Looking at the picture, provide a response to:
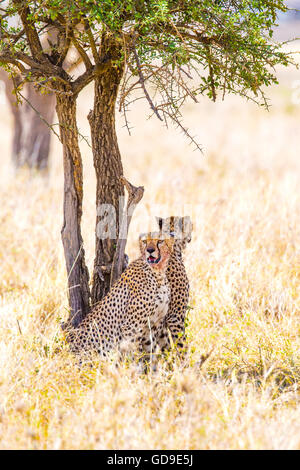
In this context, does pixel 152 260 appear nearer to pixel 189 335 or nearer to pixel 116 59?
pixel 189 335

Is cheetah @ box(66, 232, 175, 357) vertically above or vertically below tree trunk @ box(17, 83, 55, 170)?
below

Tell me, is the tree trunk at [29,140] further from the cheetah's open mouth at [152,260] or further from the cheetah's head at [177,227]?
the cheetah's open mouth at [152,260]

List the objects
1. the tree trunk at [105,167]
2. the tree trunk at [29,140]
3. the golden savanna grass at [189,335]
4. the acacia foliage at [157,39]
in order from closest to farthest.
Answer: the golden savanna grass at [189,335] → the acacia foliage at [157,39] → the tree trunk at [105,167] → the tree trunk at [29,140]

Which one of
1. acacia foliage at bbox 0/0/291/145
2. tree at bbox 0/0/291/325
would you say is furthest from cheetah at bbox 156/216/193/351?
acacia foliage at bbox 0/0/291/145

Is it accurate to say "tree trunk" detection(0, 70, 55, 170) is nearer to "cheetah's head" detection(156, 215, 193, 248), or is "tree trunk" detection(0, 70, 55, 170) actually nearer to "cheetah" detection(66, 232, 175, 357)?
"cheetah's head" detection(156, 215, 193, 248)

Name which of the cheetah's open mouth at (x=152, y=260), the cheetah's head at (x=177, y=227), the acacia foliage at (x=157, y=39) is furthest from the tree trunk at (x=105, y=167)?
the cheetah's open mouth at (x=152, y=260)

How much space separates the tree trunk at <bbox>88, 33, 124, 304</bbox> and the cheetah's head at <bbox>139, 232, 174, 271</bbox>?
0.50 m

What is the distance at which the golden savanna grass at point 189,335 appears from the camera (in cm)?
270

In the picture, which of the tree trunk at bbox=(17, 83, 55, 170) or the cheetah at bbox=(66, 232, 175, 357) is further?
the tree trunk at bbox=(17, 83, 55, 170)

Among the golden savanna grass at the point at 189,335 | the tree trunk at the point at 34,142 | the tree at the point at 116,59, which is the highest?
the tree trunk at the point at 34,142

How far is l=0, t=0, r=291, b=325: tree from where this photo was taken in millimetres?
3279

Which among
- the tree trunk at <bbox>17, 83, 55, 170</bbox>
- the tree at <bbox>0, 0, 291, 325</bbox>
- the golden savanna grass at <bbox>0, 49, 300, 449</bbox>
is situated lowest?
the golden savanna grass at <bbox>0, 49, 300, 449</bbox>
